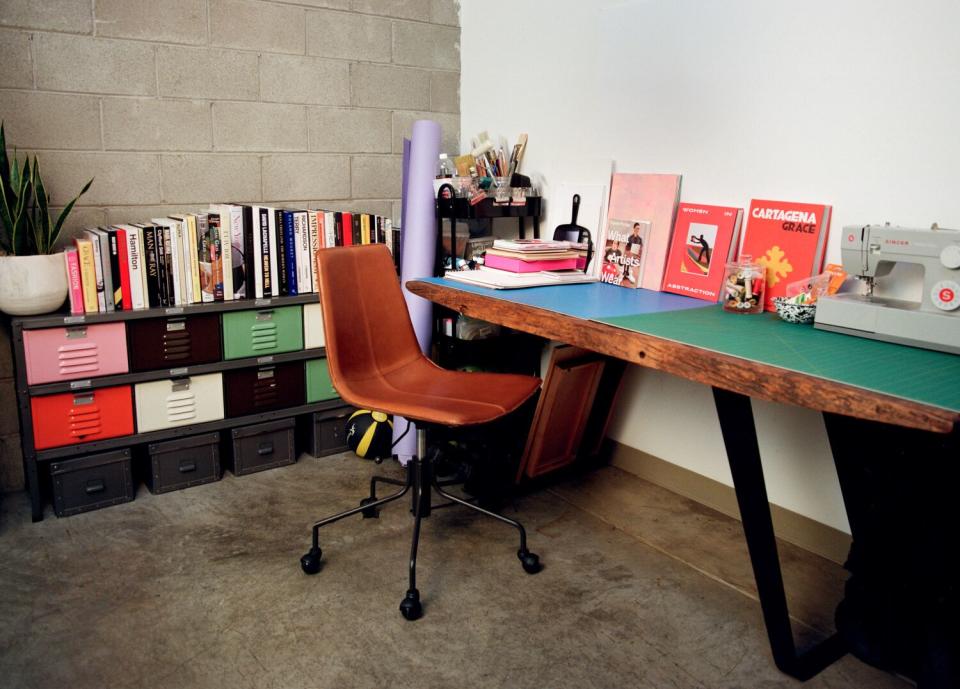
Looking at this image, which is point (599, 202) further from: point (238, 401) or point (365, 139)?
point (238, 401)

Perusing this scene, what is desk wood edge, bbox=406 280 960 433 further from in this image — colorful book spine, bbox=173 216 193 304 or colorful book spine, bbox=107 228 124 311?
colorful book spine, bbox=107 228 124 311

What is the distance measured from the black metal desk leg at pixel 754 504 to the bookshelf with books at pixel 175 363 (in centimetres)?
181

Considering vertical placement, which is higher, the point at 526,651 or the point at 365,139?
the point at 365,139

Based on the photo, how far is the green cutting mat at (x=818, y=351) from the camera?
52.8 inches

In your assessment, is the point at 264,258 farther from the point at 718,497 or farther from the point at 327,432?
the point at 718,497

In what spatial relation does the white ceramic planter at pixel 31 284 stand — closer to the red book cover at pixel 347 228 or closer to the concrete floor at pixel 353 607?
the concrete floor at pixel 353 607

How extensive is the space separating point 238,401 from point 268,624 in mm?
1104

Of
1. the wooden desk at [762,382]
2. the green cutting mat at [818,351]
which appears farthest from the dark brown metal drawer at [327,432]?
the green cutting mat at [818,351]

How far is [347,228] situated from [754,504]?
1.95m

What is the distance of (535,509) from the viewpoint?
8.46 ft

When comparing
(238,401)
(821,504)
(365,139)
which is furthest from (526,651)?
(365,139)

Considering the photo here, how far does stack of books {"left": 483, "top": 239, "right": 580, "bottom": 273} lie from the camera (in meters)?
2.53

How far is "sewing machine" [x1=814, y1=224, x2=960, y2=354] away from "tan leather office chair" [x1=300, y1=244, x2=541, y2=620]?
891mm

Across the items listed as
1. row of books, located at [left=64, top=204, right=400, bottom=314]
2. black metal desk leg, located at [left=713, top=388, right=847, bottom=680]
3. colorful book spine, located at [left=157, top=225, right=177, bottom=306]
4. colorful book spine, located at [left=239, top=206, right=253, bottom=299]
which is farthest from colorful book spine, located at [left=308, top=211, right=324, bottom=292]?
black metal desk leg, located at [left=713, top=388, right=847, bottom=680]
